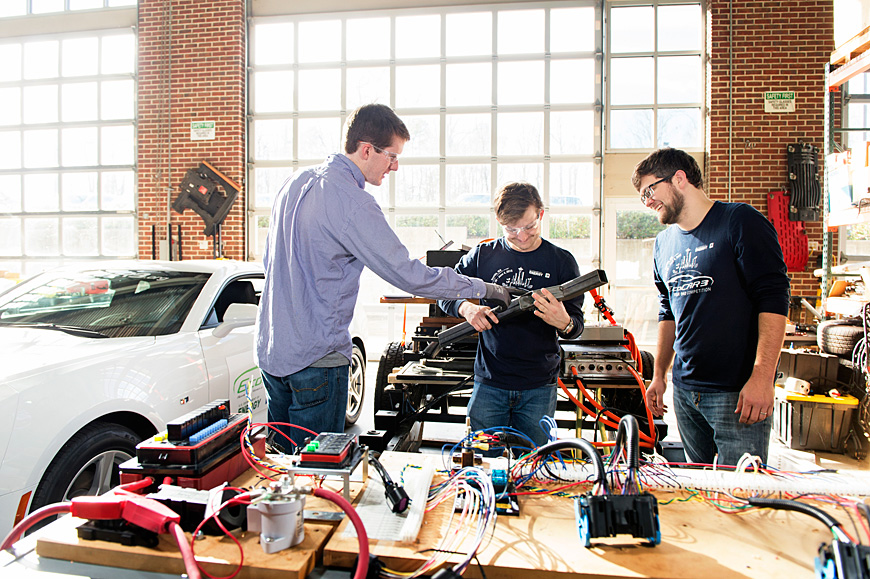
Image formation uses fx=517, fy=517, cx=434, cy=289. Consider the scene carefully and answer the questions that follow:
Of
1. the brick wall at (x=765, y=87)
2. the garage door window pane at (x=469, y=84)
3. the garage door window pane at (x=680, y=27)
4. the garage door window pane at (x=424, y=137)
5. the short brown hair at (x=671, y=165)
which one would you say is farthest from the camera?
the garage door window pane at (x=424, y=137)

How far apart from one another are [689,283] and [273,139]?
7.69m

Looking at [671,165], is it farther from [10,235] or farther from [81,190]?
[10,235]

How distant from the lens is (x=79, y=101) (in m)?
8.54

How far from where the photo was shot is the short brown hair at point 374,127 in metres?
1.95

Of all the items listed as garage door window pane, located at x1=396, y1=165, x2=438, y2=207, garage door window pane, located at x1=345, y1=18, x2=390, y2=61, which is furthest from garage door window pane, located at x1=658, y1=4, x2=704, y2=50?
garage door window pane, located at x1=345, y1=18, x2=390, y2=61

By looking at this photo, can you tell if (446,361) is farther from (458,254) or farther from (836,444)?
(836,444)

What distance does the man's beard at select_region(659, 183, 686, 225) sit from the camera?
2086 millimetres

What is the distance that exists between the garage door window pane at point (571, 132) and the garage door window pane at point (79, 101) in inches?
293

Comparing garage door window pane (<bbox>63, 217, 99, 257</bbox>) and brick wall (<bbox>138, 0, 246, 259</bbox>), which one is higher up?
brick wall (<bbox>138, 0, 246, 259</bbox>)

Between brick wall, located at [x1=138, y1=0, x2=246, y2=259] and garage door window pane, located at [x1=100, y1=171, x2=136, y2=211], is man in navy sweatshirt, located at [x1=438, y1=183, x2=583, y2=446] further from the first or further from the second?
garage door window pane, located at [x1=100, y1=171, x2=136, y2=211]

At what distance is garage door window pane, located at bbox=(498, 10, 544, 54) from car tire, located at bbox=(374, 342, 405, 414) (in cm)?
542

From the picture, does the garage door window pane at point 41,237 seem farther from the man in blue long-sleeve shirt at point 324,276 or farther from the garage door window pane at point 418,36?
the man in blue long-sleeve shirt at point 324,276

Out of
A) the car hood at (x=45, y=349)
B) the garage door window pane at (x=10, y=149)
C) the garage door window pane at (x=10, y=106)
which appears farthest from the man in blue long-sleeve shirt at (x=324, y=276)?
the garage door window pane at (x=10, y=106)

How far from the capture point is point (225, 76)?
8.12 m
